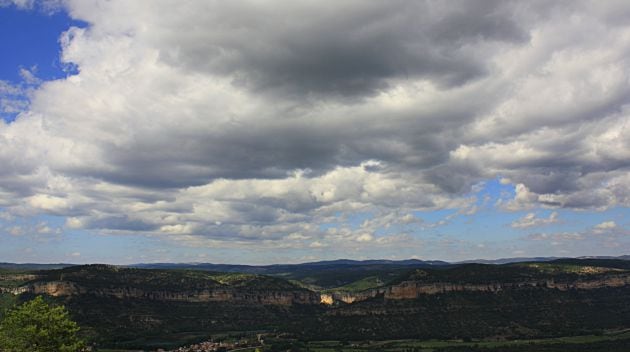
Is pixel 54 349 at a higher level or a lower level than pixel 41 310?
lower

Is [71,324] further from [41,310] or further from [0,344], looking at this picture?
[0,344]

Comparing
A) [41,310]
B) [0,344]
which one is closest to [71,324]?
[41,310]

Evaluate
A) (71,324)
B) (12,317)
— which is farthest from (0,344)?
(71,324)

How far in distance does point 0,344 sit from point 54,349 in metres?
7.72

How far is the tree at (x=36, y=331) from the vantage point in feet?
262

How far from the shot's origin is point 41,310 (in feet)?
285

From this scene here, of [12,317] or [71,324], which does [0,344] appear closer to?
[12,317]

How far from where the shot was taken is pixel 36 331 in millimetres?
81312

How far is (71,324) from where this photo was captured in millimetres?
87688

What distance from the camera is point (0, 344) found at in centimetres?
8000

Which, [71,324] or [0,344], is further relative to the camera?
[71,324]

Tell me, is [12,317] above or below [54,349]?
above

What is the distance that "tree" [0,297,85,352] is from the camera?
79.8 meters

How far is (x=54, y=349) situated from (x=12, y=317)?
8305 mm
